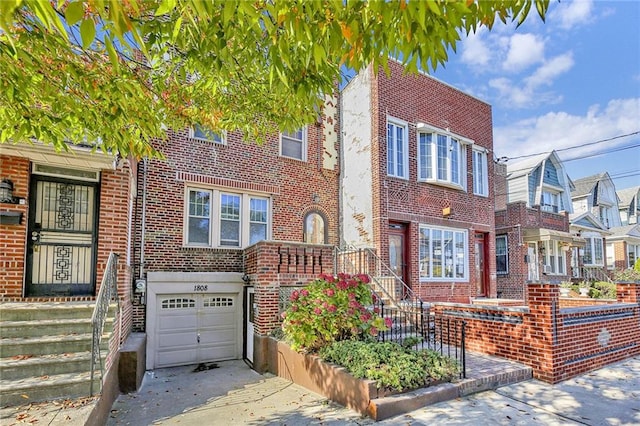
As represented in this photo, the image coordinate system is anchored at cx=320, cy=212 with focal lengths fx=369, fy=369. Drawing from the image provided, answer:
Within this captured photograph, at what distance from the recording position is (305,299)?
7.12 m

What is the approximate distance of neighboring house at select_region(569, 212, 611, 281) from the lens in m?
20.7

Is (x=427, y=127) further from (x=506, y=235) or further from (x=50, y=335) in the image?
(x=50, y=335)

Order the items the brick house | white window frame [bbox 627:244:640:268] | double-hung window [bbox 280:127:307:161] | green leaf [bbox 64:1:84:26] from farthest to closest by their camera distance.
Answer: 1. white window frame [bbox 627:244:640:268]
2. double-hung window [bbox 280:127:307:161]
3. the brick house
4. green leaf [bbox 64:1:84:26]

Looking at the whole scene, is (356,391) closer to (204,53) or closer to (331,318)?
(331,318)

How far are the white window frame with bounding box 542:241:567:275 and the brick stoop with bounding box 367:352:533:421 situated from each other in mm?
12730

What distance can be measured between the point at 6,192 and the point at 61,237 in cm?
112

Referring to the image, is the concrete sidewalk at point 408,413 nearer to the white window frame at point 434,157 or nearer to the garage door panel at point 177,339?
the garage door panel at point 177,339

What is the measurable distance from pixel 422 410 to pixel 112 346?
4.71m

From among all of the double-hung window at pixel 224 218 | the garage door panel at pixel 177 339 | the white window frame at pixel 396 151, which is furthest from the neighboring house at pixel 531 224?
the garage door panel at pixel 177 339

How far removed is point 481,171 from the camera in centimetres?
1410

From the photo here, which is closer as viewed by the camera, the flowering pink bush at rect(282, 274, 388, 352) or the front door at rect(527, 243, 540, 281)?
the flowering pink bush at rect(282, 274, 388, 352)

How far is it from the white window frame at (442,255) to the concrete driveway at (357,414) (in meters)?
5.37

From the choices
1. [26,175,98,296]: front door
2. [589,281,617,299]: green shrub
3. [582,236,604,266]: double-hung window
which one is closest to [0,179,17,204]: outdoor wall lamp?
[26,175,98,296]: front door

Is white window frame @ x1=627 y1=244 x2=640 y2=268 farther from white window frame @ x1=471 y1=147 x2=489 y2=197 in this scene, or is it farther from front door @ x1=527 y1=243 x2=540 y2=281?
white window frame @ x1=471 y1=147 x2=489 y2=197
